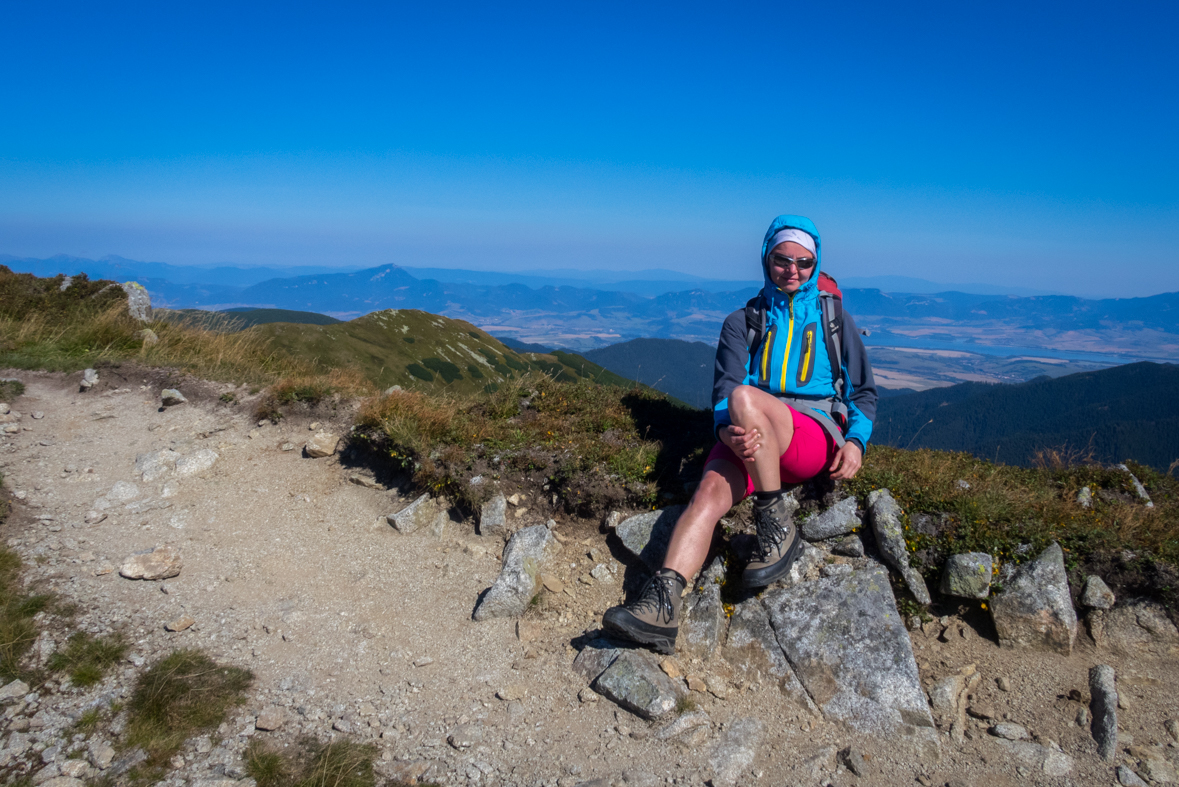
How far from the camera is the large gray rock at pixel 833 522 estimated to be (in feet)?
18.7

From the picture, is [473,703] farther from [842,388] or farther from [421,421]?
[842,388]

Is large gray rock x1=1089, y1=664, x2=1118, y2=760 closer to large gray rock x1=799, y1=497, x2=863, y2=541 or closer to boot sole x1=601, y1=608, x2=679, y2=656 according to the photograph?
large gray rock x1=799, y1=497, x2=863, y2=541

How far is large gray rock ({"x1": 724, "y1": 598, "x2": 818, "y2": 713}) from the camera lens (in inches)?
189

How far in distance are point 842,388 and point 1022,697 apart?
293 centimetres

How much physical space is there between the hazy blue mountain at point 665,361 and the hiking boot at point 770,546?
104 m

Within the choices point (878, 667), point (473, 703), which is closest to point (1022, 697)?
point (878, 667)

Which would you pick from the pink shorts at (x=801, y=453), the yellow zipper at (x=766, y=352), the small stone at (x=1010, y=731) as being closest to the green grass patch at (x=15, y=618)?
the pink shorts at (x=801, y=453)

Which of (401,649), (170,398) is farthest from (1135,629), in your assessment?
(170,398)

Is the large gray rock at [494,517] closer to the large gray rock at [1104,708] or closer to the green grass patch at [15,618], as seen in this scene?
the green grass patch at [15,618]

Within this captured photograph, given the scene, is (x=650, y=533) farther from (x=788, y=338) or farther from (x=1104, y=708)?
(x=1104, y=708)

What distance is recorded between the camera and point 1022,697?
4.63 metres

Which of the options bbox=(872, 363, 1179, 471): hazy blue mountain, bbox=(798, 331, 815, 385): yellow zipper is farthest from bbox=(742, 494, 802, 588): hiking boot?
bbox=(872, 363, 1179, 471): hazy blue mountain

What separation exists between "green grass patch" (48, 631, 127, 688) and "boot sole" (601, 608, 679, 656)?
3.90 meters

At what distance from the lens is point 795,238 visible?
5.64 metres
